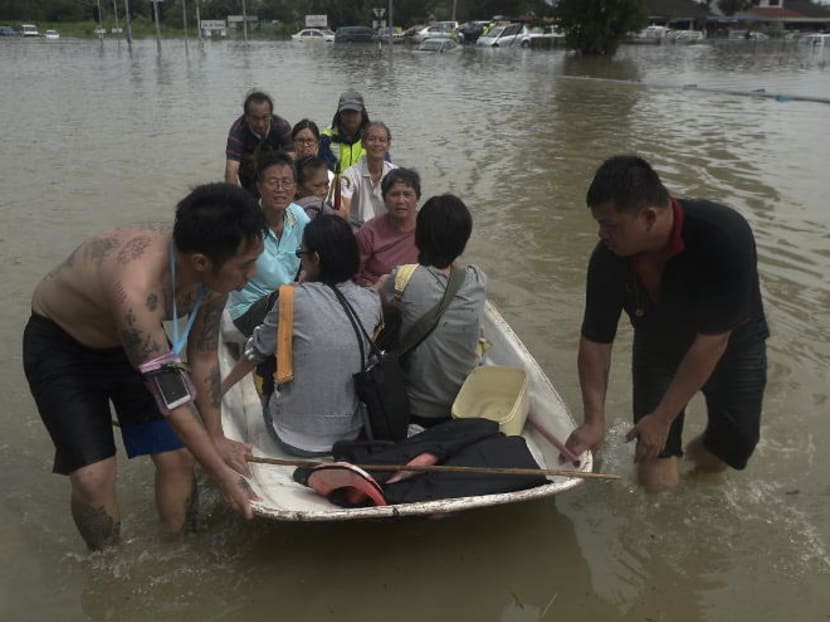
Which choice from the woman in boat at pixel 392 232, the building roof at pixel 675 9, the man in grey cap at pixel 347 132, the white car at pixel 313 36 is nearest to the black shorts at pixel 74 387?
the woman in boat at pixel 392 232

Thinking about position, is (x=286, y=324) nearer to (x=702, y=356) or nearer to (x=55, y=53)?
(x=702, y=356)

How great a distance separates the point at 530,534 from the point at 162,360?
6.01ft

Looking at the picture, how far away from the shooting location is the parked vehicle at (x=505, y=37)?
153 feet

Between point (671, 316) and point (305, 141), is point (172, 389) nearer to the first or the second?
point (671, 316)

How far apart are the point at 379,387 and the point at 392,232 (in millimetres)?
1782

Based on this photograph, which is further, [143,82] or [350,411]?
[143,82]

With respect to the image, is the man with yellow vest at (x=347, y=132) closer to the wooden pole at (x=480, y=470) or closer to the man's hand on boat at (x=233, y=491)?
→ the wooden pole at (x=480, y=470)

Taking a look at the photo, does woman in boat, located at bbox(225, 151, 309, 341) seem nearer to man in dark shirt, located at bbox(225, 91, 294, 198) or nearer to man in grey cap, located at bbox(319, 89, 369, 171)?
man in dark shirt, located at bbox(225, 91, 294, 198)

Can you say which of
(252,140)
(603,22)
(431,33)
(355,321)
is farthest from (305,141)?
(431,33)

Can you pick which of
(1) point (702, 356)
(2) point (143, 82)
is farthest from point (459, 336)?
(2) point (143, 82)

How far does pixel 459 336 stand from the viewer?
11.6 ft

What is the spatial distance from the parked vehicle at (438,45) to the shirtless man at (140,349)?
41.7 meters

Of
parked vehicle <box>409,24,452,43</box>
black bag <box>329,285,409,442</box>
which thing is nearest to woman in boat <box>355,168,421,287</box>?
black bag <box>329,285,409,442</box>

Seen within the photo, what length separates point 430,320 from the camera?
3.43 metres
